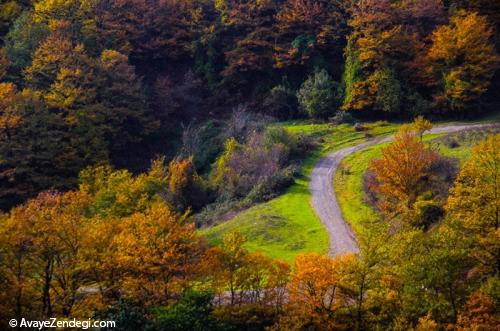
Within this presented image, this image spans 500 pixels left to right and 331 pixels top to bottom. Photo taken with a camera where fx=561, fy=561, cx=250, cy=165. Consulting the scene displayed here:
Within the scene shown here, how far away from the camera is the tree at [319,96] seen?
177 ft

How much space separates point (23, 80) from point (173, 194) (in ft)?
76.6

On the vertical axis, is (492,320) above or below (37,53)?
below

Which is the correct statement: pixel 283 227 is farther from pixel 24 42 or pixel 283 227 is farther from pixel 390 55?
pixel 24 42

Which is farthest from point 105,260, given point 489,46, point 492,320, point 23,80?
point 489,46

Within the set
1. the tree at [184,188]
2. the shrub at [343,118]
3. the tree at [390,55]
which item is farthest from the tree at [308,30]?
the tree at [184,188]

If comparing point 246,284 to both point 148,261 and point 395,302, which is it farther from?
point 395,302

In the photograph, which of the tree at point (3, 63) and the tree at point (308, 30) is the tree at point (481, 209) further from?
the tree at point (3, 63)

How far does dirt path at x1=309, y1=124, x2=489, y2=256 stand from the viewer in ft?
106

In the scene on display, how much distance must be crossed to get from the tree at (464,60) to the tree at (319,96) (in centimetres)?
946

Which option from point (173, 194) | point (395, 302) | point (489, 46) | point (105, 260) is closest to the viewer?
point (395, 302)

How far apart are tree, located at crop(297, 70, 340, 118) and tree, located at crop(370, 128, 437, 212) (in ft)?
68.7

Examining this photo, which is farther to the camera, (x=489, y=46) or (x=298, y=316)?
(x=489, y=46)

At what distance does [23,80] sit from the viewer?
2068 inches

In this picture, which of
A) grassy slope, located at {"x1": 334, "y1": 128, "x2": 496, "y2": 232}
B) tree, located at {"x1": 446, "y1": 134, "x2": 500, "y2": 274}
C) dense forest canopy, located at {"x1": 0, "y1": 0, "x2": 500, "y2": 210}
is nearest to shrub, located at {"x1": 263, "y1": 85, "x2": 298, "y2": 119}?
dense forest canopy, located at {"x1": 0, "y1": 0, "x2": 500, "y2": 210}
